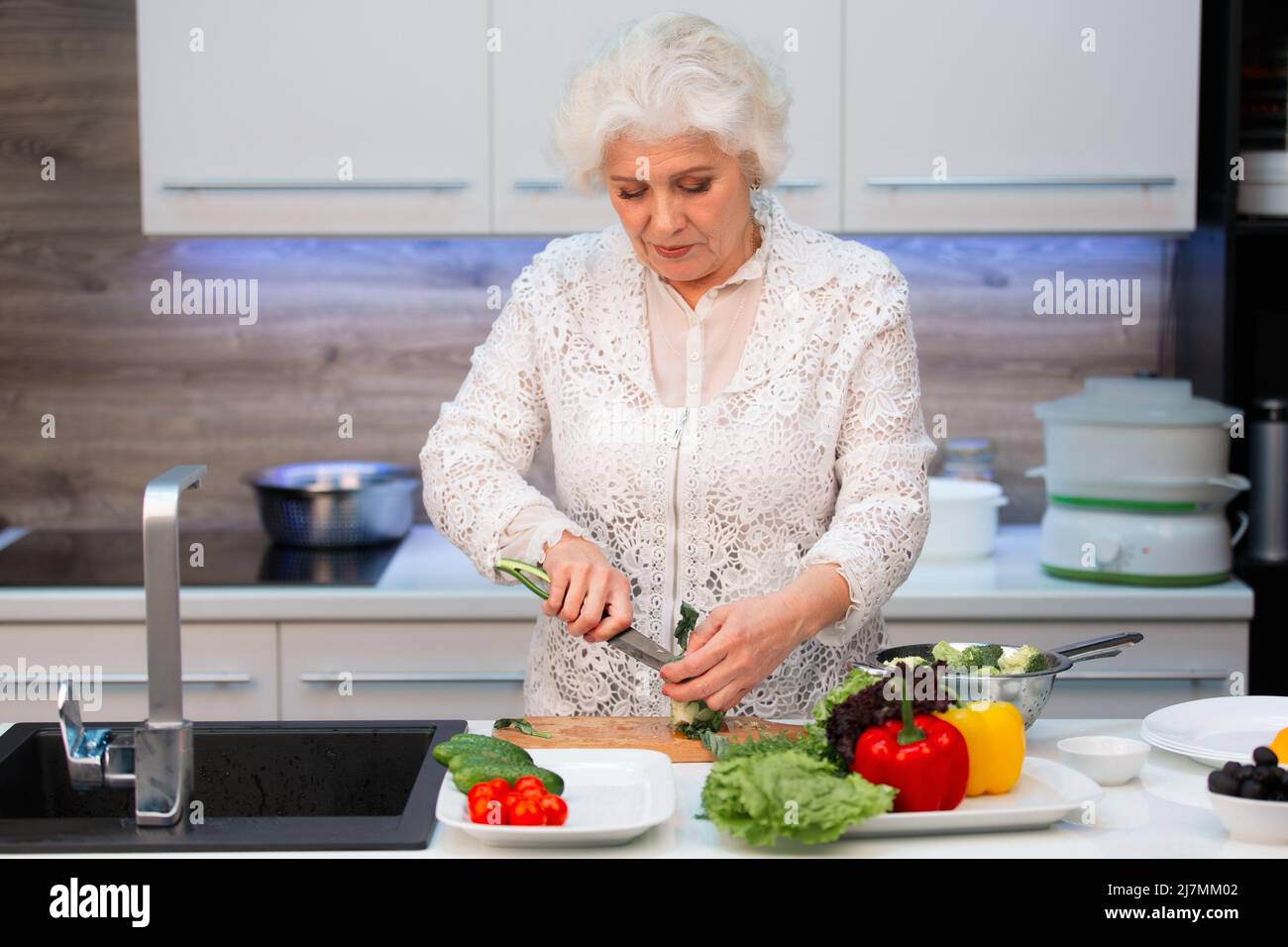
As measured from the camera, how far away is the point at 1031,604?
2.48 meters

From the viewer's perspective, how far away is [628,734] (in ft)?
5.41

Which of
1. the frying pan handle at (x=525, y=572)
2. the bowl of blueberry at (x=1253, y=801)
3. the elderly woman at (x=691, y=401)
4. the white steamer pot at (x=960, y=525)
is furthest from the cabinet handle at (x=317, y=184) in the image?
the bowl of blueberry at (x=1253, y=801)

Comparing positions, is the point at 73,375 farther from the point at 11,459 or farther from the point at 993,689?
the point at 993,689

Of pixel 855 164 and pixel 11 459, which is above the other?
pixel 855 164

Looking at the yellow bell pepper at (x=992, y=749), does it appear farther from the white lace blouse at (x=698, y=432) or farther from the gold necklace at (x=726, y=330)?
the gold necklace at (x=726, y=330)

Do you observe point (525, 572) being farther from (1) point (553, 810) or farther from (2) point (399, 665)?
(2) point (399, 665)

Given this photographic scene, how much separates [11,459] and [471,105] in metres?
1.22

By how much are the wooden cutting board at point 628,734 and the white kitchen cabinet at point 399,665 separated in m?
0.80

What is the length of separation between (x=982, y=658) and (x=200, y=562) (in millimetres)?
1594

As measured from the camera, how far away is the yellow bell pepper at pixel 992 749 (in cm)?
136

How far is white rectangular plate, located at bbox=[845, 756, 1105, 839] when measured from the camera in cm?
130

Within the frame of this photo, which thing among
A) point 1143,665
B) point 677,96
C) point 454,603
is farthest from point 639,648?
point 1143,665

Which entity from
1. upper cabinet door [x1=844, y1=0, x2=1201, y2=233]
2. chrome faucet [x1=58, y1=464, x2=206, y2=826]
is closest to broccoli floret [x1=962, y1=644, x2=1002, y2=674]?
chrome faucet [x1=58, y1=464, x2=206, y2=826]
